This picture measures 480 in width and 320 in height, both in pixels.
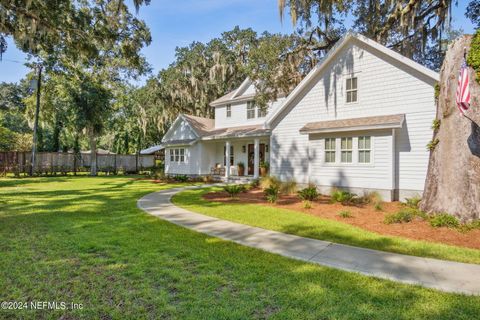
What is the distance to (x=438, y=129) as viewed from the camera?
27.0 ft

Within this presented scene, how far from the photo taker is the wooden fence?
22984 mm

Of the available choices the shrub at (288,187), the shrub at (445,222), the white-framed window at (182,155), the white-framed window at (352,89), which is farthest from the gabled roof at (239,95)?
the shrub at (445,222)

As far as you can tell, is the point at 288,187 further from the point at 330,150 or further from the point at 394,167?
the point at 394,167

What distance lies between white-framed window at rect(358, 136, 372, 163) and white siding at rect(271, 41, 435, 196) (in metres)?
0.34

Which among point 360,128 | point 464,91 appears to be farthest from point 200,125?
point 464,91

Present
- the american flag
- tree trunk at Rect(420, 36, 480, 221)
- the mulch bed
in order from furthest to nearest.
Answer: tree trunk at Rect(420, 36, 480, 221) → the american flag → the mulch bed

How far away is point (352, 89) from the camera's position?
40.2ft

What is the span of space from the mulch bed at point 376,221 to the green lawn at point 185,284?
306 centimetres

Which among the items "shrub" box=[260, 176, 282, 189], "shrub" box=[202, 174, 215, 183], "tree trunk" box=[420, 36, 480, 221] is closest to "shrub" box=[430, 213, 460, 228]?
"tree trunk" box=[420, 36, 480, 221]

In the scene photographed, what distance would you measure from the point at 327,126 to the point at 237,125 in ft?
30.9

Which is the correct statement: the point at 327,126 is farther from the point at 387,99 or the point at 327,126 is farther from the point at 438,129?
the point at 438,129

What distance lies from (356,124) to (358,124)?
3.3 inches

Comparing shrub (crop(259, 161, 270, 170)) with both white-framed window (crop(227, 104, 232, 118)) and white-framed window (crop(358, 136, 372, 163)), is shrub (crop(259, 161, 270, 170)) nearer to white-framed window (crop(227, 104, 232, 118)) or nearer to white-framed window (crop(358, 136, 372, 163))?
white-framed window (crop(227, 104, 232, 118))

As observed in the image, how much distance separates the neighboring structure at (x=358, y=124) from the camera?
10.6 m
